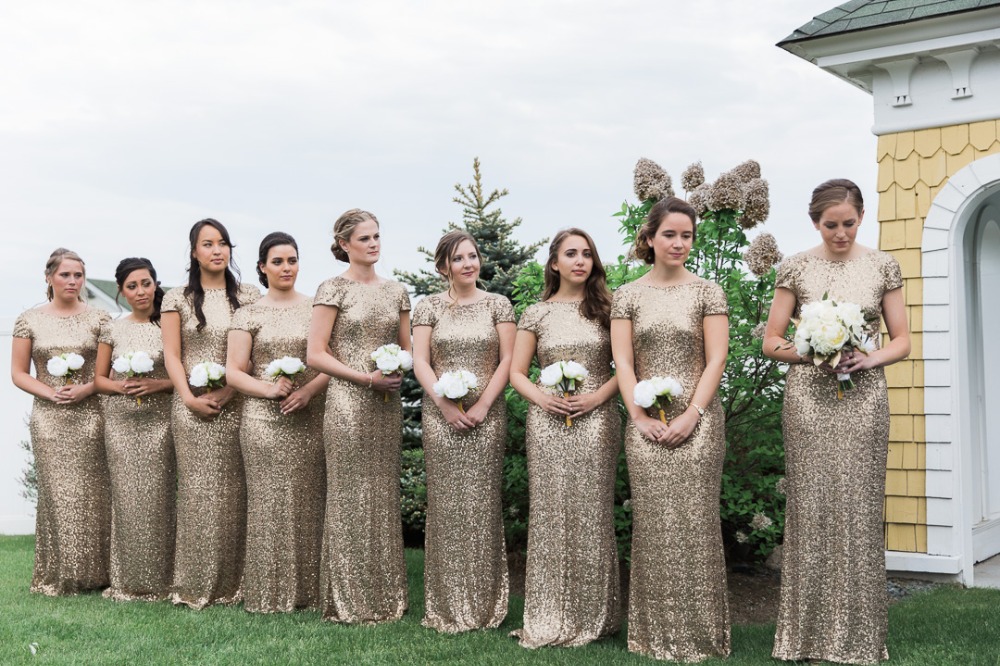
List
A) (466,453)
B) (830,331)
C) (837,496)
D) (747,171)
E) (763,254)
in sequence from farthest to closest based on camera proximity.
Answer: (747,171) → (763,254) → (466,453) → (837,496) → (830,331)

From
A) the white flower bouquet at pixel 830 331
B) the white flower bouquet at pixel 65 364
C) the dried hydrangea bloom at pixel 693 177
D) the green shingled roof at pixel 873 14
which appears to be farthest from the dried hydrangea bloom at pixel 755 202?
the white flower bouquet at pixel 65 364

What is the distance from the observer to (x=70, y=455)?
882 cm

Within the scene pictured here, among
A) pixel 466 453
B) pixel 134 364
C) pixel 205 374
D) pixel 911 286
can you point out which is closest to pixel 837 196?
pixel 466 453

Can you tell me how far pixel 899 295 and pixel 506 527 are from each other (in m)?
4.33

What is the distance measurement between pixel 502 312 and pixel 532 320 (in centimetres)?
29

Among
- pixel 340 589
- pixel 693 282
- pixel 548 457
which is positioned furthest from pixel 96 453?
pixel 693 282

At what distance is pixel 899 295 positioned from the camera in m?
6.18

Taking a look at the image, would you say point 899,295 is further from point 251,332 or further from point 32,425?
point 32,425

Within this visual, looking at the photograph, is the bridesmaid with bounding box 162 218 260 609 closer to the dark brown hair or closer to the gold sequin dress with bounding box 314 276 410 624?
the gold sequin dress with bounding box 314 276 410 624

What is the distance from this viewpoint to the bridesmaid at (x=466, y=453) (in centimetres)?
689

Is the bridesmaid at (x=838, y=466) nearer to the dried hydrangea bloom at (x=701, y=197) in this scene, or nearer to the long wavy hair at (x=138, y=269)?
the dried hydrangea bloom at (x=701, y=197)

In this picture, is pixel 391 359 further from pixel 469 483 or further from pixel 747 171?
pixel 747 171

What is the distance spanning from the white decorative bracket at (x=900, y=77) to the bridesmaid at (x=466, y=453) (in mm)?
4702

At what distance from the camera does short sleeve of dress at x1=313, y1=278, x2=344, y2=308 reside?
7.16 metres
